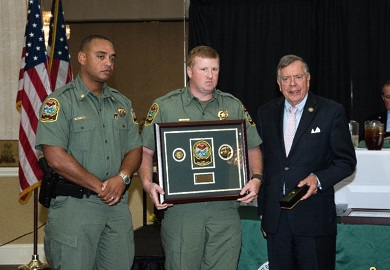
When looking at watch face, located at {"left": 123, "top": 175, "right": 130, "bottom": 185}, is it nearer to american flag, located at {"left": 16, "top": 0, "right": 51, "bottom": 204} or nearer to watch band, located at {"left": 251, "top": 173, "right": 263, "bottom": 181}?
watch band, located at {"left": 251, "top": 173, "right": 263, "bottom": 181}

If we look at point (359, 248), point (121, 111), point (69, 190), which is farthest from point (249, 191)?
point (359, 248)

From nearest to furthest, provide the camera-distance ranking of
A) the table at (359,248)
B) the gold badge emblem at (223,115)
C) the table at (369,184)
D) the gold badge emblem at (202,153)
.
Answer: the gold badge emblem at (202,153)
the gold badge emblem at (223,115)
the table at (359,248)
the table at (369,184)

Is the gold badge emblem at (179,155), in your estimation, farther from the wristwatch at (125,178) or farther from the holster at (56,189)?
the holster at (56,189)

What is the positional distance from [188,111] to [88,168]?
1.99 ft

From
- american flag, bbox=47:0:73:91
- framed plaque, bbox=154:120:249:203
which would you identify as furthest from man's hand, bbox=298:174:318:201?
american flag, bbox=47:0:73:91

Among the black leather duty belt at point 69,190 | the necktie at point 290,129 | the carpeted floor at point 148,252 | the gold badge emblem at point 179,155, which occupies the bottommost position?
the carpeted floor at point 148,252

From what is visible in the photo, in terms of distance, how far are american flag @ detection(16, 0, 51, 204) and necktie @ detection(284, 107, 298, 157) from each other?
2493 mm

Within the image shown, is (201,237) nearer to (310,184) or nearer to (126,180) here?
(126,180)

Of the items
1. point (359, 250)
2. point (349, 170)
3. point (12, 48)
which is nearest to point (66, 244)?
point (349, 170)

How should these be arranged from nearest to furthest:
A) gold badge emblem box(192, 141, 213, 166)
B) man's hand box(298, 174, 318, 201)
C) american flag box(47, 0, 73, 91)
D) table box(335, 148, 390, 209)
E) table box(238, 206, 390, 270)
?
man's hand box(298, 174, 318, 201) → gold badge emblem box(192, 141, 213, 166) → table box(238, 206, 390, 270) → table box(335, 148, 390, 209) → american flag box(47, 0, 73, 91)

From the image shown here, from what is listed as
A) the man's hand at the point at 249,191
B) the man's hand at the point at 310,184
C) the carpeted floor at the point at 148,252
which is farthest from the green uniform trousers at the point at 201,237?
the carpeted floor at the point at 148,252

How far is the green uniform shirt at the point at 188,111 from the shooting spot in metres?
3.17

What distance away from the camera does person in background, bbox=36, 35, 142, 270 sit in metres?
2.99

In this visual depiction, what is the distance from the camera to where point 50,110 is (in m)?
3.03
